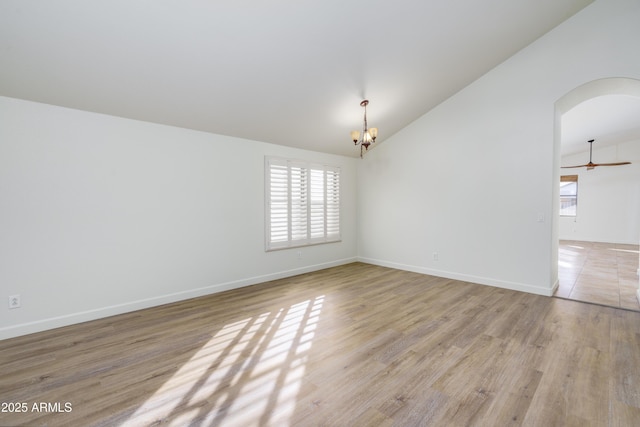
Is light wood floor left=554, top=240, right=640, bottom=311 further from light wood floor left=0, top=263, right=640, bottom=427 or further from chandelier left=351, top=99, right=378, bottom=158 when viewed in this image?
chandelier left=351, top=99, right=378, bottom=158

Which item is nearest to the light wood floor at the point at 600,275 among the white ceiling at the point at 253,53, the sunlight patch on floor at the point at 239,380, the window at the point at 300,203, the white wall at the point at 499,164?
the white wall at the point at 499,164

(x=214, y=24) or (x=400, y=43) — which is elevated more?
(x=400, y=43)

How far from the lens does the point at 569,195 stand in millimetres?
9703

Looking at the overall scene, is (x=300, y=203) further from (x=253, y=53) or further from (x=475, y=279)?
(x=475, y=279)

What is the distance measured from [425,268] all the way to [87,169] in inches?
213

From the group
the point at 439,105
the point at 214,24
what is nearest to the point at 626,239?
the point at 439,105

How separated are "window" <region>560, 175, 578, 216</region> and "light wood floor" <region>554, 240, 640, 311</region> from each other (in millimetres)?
1915

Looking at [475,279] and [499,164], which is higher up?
[499,164]

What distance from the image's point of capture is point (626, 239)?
27.7ft

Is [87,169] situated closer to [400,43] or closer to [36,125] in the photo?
[36,125]

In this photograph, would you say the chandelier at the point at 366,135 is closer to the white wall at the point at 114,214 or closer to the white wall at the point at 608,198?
the white wall at the point at 114,214

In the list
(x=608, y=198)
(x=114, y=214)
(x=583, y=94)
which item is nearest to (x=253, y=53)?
(x=114, y=214)

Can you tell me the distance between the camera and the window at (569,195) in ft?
31.2

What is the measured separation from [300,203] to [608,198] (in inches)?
398
